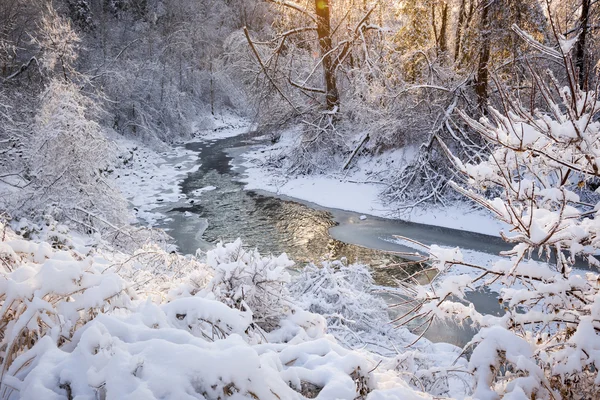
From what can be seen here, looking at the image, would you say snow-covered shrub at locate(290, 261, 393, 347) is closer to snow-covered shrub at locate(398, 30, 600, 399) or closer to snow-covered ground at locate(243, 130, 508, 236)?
snow-covered shrub at locate(398, 30, 600, 399)

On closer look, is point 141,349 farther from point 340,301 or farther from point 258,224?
point 258,224

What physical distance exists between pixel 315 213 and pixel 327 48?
7.98m

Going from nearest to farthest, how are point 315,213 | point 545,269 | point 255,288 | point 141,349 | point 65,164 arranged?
1. point 141,349
2. point 545,269
3. point 255,288
4. point 65,164
5. point 315,213

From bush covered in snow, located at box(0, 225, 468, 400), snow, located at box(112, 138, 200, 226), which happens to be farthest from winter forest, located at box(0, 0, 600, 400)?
snow, located at box(112, 138, 200, 226)

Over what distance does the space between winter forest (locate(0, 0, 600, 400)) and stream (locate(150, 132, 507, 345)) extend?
3.6 inches

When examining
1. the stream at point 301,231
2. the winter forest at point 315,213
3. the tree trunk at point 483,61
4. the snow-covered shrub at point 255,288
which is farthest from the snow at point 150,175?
the tree trunk at point 483,61

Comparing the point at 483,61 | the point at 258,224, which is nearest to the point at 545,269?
the point at 258,224

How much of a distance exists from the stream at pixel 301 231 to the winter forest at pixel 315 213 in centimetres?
9

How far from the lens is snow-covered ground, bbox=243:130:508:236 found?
39.2ft

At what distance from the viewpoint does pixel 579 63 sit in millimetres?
8375

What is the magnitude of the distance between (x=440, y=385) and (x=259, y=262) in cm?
214

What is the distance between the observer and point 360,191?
1506cm

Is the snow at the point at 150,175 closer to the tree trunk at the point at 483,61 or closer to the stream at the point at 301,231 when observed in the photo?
the stream at the point at 301,231

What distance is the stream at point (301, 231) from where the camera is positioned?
973 cm
